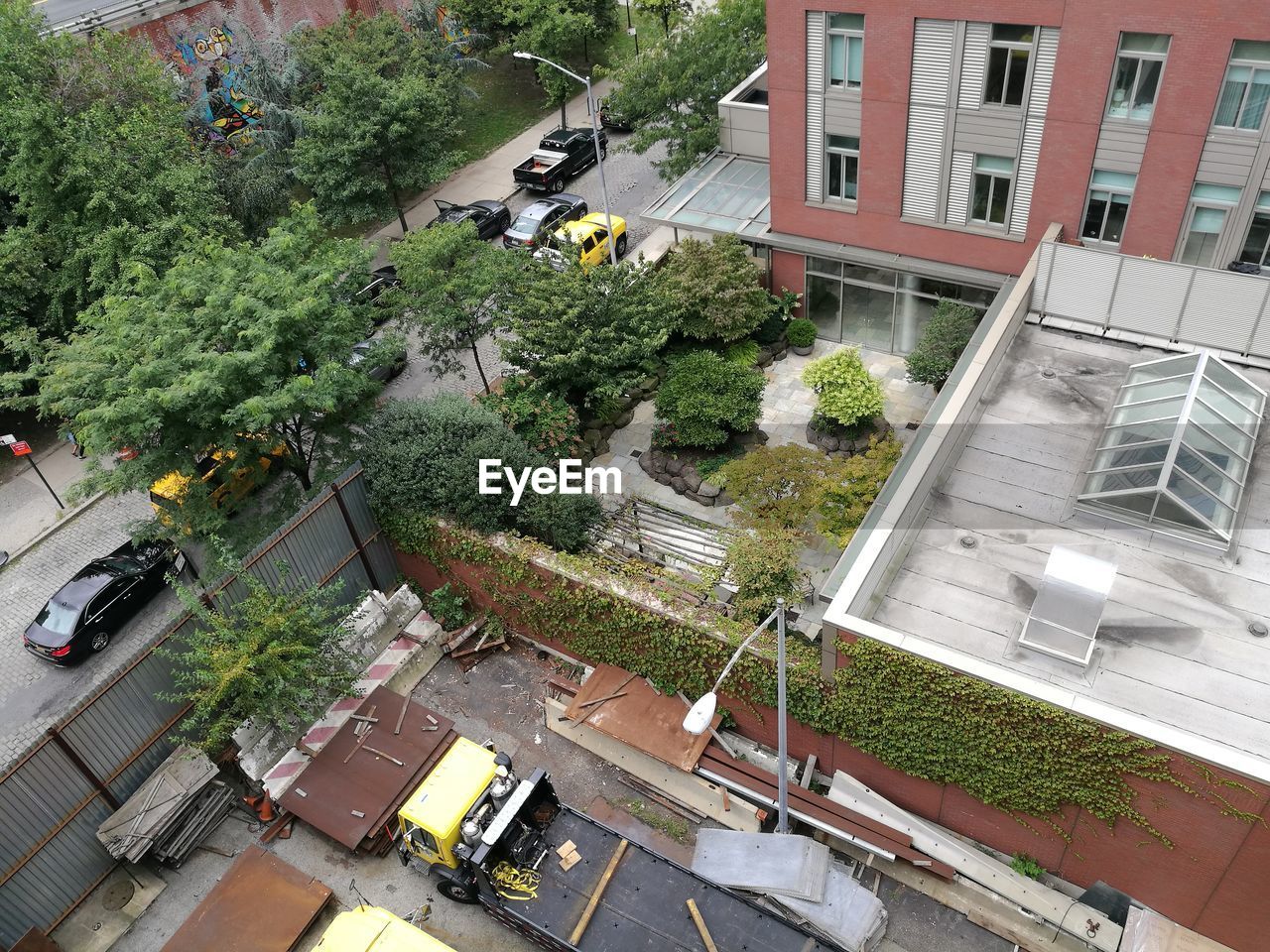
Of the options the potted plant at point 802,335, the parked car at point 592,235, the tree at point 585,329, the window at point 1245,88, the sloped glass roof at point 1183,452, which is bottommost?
the potted plant at point 802,335

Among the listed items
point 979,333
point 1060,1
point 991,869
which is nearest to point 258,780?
point 991,869

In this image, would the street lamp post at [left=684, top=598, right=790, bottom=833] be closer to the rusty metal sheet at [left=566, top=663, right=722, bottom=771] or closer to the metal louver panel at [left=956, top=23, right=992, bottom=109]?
the rusty metal sheet at [left=566, top=663, right=722, bottom=771]

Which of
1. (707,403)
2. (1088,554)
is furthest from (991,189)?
(1088,554)

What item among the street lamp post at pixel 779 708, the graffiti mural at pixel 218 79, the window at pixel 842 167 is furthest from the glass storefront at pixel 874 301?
the graffiti mural at pixel 218 79

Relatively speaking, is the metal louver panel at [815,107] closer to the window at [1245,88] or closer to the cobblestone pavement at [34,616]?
the window at [1245,88]

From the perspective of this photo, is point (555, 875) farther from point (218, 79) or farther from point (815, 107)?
point (218, 79)

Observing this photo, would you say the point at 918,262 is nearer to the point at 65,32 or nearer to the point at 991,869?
the point at 991,869

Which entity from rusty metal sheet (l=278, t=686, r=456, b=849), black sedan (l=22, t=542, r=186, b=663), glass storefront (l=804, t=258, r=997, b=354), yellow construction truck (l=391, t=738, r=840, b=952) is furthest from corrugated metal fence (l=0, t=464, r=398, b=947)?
glass storefront (l=804, t=258, r=997, b=354)

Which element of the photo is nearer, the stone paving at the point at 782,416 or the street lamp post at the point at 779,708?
the street lamp post at the point at 779,708
